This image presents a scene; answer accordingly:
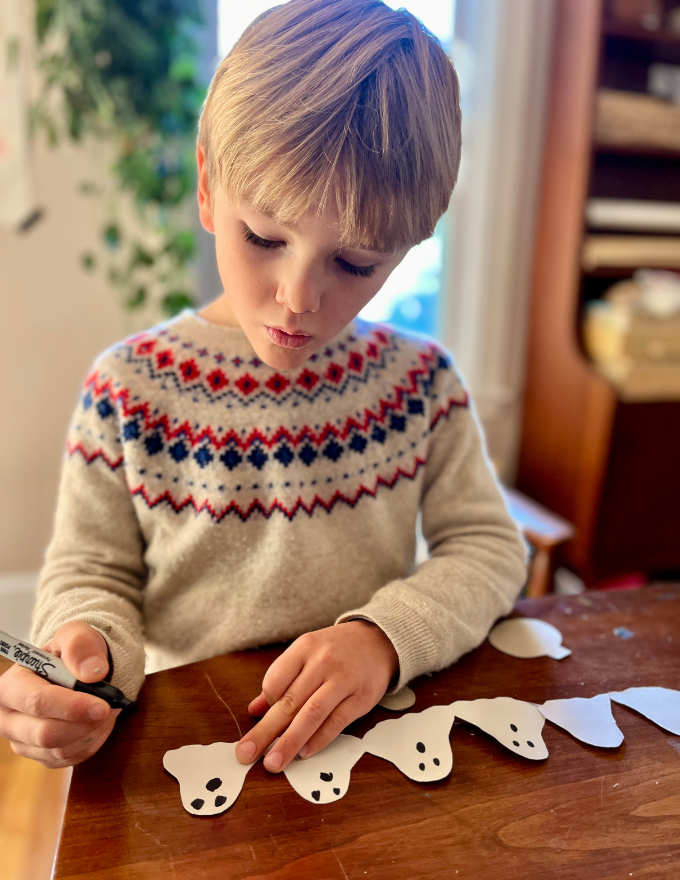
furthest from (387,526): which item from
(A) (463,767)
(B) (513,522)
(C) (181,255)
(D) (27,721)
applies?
(C) (181,255)

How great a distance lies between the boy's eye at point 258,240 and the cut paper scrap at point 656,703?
1.60 feet

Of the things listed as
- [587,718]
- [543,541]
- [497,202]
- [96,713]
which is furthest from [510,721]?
[497,202]

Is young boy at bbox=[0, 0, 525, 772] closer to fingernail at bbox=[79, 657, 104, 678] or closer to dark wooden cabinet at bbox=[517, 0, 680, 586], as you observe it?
fingernail at bbox=[79, 657, 104, 678]

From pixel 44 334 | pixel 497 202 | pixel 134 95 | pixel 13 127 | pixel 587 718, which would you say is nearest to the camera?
pixel 587 718

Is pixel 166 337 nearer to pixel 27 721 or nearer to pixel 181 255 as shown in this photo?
pixel 27 721

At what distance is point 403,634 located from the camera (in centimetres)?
61

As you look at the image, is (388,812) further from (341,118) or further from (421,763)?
(341,118)

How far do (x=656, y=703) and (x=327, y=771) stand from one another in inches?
11.8

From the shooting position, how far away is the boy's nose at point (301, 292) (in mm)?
539

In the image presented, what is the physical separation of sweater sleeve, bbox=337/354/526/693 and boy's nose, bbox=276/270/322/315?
274mm

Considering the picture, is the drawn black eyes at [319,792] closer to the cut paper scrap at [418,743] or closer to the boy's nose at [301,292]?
the cut paper scrap at [418,743]

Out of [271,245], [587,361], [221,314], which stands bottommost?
[587,361]

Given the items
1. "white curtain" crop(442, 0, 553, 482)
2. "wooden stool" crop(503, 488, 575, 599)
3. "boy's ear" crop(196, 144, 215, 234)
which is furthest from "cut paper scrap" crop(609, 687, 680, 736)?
"white curtain" crop(442, 0, 553, 482)

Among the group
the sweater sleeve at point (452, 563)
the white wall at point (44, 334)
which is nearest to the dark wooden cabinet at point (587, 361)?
the sweater sleeve at point (452, 563)
